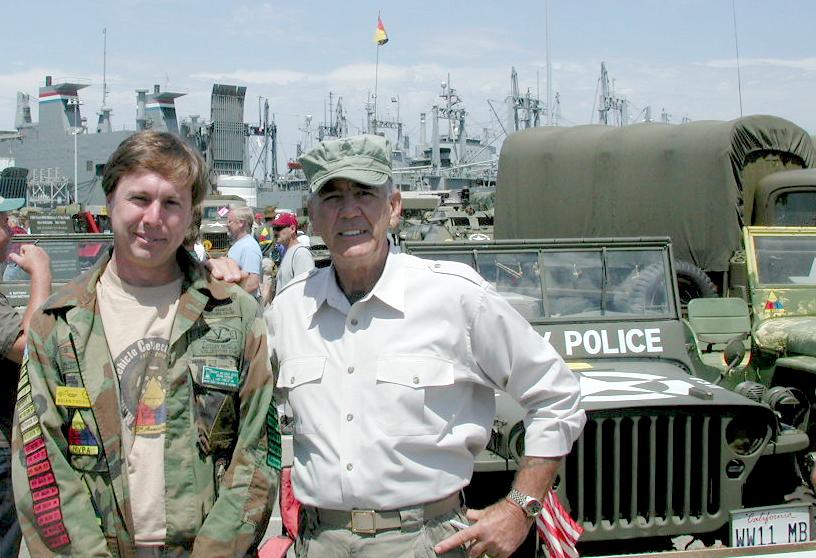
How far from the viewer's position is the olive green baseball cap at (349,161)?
233 cm

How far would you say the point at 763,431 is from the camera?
395 cm

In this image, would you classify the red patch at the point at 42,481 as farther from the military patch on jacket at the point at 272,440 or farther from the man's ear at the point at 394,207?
the man's ear at the point at 394,207

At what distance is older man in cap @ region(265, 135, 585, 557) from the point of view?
7.31 feet

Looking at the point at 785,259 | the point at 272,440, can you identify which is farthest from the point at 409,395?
the point at 785,259

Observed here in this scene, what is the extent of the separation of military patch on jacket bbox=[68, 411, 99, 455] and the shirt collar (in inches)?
24.0

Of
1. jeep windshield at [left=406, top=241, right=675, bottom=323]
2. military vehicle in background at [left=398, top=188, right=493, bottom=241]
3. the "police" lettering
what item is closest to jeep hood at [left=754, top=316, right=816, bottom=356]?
jeep windshield at [left=406, top=241, right=675, bottom=323]

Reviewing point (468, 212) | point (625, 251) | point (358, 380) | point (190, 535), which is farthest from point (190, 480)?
point (468, 212)

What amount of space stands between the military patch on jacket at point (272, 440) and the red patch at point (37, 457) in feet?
1.67

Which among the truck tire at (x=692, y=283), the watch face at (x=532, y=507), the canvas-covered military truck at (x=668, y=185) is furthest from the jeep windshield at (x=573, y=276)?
the canvas-covered military truck at (x=668, y=185)

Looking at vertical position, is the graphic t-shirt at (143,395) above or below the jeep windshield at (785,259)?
below

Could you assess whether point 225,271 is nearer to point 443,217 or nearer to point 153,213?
point 153,213

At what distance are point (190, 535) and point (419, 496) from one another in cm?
54

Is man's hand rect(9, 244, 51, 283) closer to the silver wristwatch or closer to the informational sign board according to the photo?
the silver wristwatch

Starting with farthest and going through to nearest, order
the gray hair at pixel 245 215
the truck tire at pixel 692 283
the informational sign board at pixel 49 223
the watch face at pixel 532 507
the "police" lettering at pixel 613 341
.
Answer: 1. the informational sign board at pixel 49 223
2. the truck tire at pixel 692 283
3. the gray hair at pixel 245 215
4. the "police" lettering at pixel 613 341
5. the watch face at pixel 532 507
